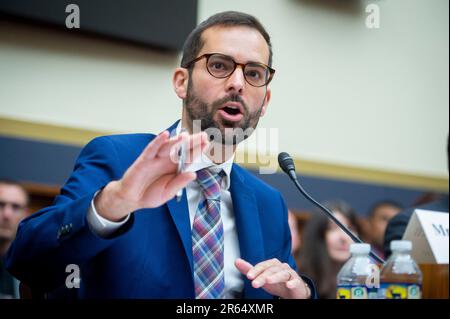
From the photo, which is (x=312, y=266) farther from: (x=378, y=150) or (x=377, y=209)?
(x=377, y=209)

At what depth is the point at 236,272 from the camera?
1362 millimetres

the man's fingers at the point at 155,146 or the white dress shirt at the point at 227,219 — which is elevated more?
the man's fingers at the point at 155,146

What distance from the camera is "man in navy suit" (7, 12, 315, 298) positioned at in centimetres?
110

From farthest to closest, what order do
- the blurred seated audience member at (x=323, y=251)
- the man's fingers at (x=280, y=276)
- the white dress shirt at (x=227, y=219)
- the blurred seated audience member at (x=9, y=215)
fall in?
the blurred seated audience member at (x=323, y=251), the blurred seated audience member at (x=9, y=215), the white dress shirt at (x=227, y=219), the man's fingers at (x=280, y=276)

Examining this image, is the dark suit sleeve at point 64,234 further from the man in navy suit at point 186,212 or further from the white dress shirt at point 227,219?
the white dress shirt at point 227,219

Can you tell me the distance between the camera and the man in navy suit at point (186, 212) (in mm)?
1098

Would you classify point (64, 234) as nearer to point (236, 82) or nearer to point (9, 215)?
point (236, 82)

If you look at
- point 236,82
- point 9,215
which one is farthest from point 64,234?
point 9,215

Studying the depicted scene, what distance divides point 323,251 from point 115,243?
1.51 m

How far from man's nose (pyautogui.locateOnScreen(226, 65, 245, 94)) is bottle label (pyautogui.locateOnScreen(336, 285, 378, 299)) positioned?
1.56 ft

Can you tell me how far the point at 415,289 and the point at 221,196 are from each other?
48 cm

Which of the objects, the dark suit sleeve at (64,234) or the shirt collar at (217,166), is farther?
the shirt collar at (217,166)

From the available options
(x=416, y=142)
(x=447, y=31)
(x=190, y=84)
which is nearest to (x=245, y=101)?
(x=190, y=84)

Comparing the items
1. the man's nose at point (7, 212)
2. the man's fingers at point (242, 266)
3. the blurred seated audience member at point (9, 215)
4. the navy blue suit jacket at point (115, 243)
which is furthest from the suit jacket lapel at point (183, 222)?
the man's nose at point (7, 212)
